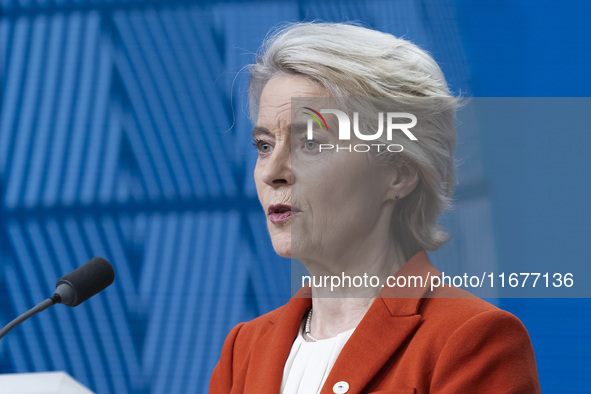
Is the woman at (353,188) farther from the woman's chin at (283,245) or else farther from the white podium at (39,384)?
the white podium at (39,384)

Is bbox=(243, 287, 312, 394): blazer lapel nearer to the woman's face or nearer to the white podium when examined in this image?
the woman's face

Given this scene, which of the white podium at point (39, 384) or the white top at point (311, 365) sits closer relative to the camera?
the white podium at point (39, 384)

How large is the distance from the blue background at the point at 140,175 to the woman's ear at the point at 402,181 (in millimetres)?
1188

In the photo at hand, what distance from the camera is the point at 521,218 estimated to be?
196cm

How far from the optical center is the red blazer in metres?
1.57

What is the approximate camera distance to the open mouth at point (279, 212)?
72.9 inches

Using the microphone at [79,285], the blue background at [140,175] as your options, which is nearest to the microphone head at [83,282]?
the microphone at [79,285]

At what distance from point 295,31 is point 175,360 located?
1682mm

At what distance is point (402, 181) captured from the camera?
187 centimetres

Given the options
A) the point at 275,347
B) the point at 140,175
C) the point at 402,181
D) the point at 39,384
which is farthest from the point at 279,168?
the point at 140,175

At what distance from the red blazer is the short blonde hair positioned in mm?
109

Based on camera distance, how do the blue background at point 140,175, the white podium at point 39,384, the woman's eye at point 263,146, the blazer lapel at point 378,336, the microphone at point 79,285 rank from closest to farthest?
the white podium at point 39,384
the microphone at point 79,285
the blazer lapel at point 378,336
the woman's eye at point 263,146
the blue background at point 140,175

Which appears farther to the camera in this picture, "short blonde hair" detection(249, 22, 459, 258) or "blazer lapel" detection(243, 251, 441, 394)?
"short blonde hair" detection(249, 22, 459, 258)

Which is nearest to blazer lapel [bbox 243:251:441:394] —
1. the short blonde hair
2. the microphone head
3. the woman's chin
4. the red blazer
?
the red blazer
